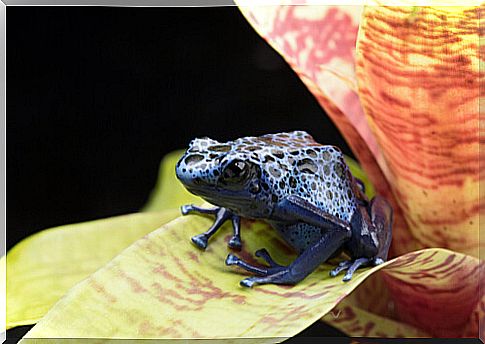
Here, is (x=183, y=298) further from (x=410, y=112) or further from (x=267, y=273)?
(x=410, y=112)

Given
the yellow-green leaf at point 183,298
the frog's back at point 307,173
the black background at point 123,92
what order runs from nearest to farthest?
the yellow-green leaf at point 183,298, the frog's back at point 307,173, the black background at point 123,92

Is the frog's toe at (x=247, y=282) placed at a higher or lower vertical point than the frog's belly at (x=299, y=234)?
lower

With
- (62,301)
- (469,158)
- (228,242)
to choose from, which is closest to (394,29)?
(469,158)

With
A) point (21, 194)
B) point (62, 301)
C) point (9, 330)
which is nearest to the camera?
point (62, 301)

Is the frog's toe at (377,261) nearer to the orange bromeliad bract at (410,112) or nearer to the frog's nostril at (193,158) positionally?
the orange bromeliad bract at (410,112)

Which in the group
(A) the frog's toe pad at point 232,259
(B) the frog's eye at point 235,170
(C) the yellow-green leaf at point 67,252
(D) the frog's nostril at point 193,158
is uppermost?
(D) the frog's nostril at point 193,158

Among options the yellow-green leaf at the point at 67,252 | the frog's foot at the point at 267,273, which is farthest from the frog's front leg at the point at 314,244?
the yellow-green leaf at the point at 67,252

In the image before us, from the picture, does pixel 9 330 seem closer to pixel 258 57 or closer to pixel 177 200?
pixel 177 200
